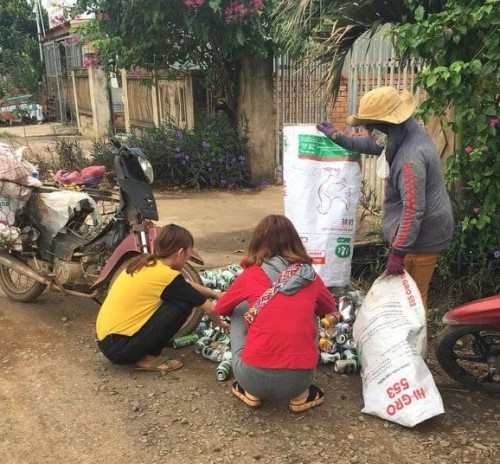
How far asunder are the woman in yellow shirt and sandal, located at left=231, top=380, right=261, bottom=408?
0.44m

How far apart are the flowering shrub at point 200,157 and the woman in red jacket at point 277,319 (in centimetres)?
589

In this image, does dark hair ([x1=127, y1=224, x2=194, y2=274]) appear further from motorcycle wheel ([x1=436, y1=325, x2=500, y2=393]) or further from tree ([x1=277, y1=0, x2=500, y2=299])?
tree ([x1=277, y1=0, x2=500, y2=299])

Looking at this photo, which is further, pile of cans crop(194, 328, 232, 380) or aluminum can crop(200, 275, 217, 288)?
aluminum can crop(200, 275, 217, 288)

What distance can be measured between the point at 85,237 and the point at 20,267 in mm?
582

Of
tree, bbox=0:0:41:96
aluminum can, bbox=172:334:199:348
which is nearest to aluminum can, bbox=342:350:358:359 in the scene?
aluminum can, bbox=172:334:199:348

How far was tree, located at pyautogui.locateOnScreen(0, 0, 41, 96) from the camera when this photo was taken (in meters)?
21.1

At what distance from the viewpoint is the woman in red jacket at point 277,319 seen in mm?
2955

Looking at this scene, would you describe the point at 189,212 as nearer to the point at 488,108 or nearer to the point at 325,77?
the point at 325,77

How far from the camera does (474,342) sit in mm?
3361

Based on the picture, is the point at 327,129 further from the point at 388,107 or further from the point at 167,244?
the point at 167,244

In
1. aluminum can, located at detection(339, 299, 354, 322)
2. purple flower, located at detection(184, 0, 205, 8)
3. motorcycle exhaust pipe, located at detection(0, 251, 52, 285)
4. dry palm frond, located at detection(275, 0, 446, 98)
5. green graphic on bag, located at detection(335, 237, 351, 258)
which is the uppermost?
purple flower, located at detection(184, 0, 205, 8)

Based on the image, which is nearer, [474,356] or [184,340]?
[474,356]

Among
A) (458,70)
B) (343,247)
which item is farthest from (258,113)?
(458,70)

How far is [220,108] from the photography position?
9.37 metres
